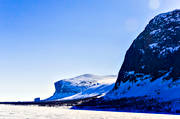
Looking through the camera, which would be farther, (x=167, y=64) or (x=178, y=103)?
(x=167, y=64)

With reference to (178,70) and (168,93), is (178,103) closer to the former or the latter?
(168,93)

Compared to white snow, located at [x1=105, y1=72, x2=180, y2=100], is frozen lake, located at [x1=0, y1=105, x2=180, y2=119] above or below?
below

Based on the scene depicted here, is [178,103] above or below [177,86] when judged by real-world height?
below

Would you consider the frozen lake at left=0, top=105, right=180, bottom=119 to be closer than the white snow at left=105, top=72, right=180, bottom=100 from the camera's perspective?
Yes

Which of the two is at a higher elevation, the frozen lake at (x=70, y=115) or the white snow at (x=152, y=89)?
the white snow at (x=152, y=89)

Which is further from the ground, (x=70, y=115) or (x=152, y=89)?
(x=152, y=89)

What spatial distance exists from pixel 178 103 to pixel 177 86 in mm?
41625

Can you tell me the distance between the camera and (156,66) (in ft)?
653

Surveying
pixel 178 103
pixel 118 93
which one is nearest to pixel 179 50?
pixel 118 93

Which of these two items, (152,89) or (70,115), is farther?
(152,89)

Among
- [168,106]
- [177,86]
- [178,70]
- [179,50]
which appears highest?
[179,50]

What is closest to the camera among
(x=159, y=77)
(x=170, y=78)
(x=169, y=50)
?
(x=170, y=78)

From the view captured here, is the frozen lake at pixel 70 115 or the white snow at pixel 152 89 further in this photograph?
the white snow at pixel 152 89

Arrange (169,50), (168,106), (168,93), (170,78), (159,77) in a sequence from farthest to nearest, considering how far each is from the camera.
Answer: (169,50) → (159,77) → (170,78) → (168,93) → (168,106)
